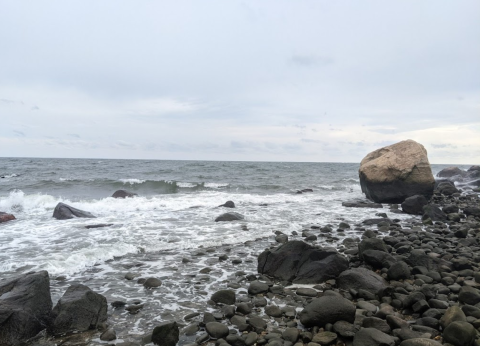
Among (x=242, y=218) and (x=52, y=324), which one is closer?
(x=52, y=324)

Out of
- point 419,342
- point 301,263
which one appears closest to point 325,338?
point 419,342

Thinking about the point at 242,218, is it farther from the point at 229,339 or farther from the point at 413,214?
the point at 229,339

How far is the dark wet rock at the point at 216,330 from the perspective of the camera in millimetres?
4277

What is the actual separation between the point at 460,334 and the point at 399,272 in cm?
240

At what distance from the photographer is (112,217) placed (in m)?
13.3

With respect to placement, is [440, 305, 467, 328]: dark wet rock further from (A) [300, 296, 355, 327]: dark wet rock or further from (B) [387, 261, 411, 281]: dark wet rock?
(B) [387, 261, 411, 281]: dark wet rock

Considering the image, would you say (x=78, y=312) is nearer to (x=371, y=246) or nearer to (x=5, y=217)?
(x=371, y=246)

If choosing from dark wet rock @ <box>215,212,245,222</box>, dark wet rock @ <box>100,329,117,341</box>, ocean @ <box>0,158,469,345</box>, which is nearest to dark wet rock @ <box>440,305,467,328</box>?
ocean @ <box>0,158,469,345</box>

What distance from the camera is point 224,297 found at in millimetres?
5336

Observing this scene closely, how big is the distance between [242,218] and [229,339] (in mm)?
8868

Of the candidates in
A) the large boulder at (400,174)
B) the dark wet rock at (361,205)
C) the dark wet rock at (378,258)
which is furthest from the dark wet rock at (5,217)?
the large boulder at (400,174)

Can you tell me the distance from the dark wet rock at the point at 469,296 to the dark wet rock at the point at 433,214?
808 centimetres

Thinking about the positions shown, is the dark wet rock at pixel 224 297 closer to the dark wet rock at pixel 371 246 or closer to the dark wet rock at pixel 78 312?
the dark wet rock at pixel 78 312

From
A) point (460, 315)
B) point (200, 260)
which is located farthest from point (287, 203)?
point (460, 315)
